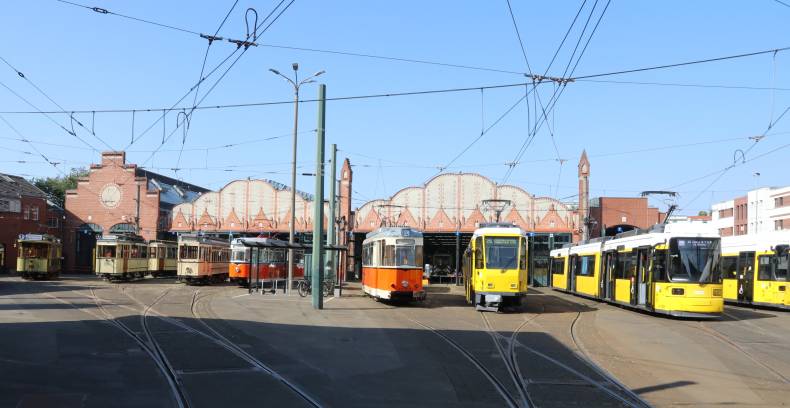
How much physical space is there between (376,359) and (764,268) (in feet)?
67.7

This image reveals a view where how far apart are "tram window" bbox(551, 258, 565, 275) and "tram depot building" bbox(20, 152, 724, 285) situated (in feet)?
27.2

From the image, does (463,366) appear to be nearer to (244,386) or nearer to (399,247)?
(244,386)

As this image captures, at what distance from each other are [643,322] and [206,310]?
13.5m

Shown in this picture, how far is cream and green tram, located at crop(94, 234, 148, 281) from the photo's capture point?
4612 centimetres

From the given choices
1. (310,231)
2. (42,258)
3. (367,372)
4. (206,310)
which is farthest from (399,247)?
(310,231)

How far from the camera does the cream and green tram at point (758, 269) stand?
89.9ft

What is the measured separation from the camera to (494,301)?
2527cm

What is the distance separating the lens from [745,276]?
2962 cm

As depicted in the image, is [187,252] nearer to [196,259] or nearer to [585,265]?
[196,259]

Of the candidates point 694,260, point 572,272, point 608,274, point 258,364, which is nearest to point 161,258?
point 572,272

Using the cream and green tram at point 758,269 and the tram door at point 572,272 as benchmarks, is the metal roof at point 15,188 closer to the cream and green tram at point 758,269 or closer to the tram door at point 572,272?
the tram door at point 572,272

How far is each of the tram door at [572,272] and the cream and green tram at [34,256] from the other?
3245 cm

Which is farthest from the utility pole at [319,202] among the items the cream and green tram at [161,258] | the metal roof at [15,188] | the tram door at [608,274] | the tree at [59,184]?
the tree at [59,184]

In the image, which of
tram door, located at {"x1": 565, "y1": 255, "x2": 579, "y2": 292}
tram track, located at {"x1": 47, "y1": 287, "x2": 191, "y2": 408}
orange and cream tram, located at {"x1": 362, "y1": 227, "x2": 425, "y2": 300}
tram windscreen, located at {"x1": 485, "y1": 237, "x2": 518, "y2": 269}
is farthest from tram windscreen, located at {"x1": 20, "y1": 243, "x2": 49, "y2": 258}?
tram windscreen, located at {"x1": 485, "y1": 237, "x2": 518, "y2": 269}
